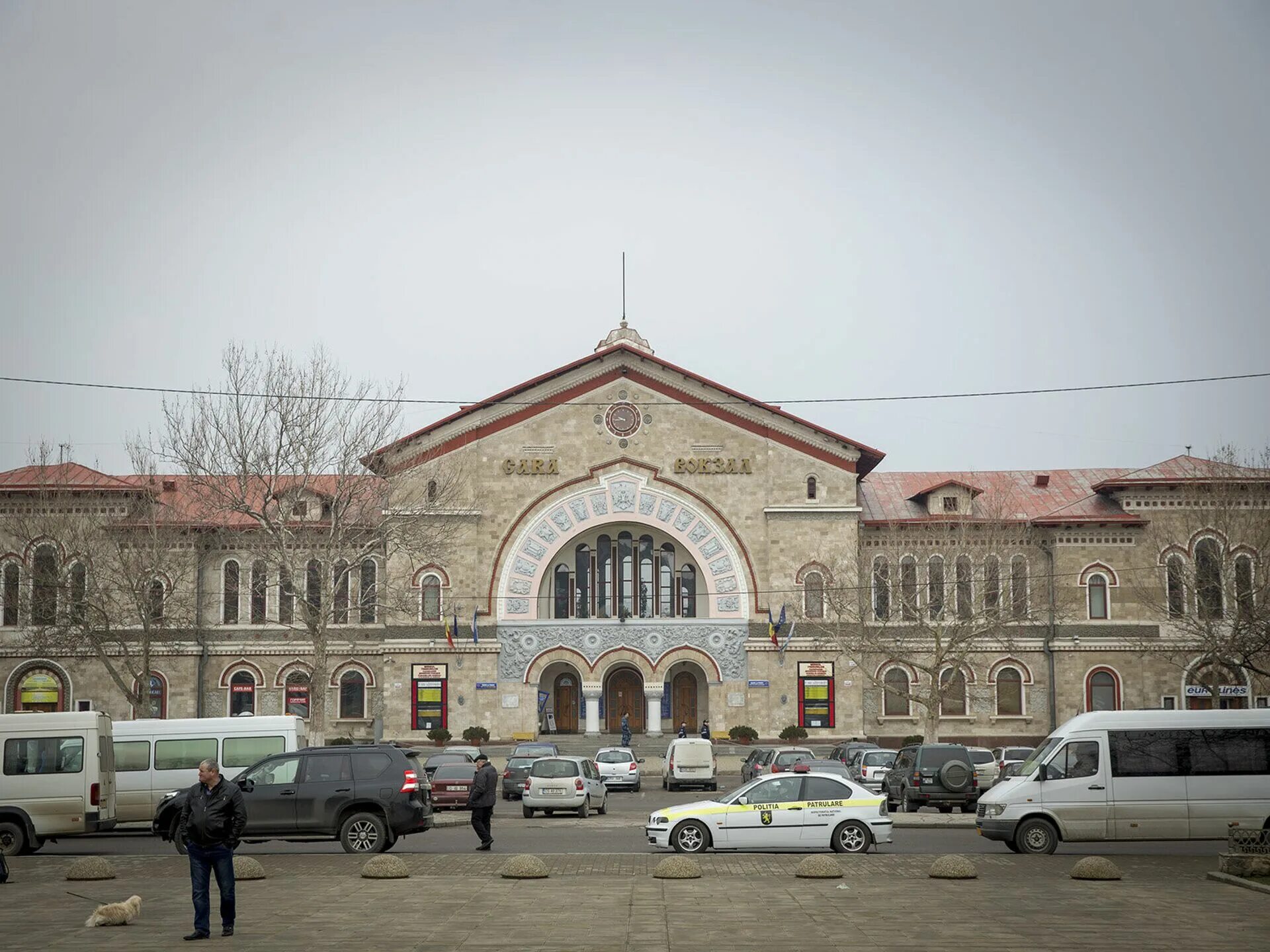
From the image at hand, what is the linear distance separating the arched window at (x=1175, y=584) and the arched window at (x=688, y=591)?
704 inches

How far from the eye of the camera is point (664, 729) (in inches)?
2392

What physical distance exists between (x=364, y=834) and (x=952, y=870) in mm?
10093

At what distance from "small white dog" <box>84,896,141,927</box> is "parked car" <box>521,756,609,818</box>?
18.1 m

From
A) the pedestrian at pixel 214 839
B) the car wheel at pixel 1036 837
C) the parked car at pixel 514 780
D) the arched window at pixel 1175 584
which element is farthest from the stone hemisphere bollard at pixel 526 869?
the arched window at pixel 1175 584

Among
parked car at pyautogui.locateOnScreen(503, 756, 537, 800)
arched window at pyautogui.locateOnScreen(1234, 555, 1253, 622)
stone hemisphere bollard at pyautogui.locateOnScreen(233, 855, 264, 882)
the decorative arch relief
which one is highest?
the decorative arch relief

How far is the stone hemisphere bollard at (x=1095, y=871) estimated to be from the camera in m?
20.9

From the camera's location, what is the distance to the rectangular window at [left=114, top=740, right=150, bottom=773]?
1249 inches

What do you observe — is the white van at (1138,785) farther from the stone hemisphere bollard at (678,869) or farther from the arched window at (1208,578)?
the arched window at (1208,578)

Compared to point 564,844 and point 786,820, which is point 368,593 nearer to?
point 564,844

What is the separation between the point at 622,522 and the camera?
59562 mm

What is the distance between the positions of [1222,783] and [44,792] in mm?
20699

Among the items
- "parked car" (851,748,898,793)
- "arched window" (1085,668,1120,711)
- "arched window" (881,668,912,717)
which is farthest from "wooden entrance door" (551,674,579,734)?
"parked car" (851,748,898,793)

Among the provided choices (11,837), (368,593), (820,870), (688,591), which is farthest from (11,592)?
(820,870)

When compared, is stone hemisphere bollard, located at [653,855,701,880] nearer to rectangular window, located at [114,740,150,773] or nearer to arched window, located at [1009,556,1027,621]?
rectangular window, located at [114,740,150,773]
